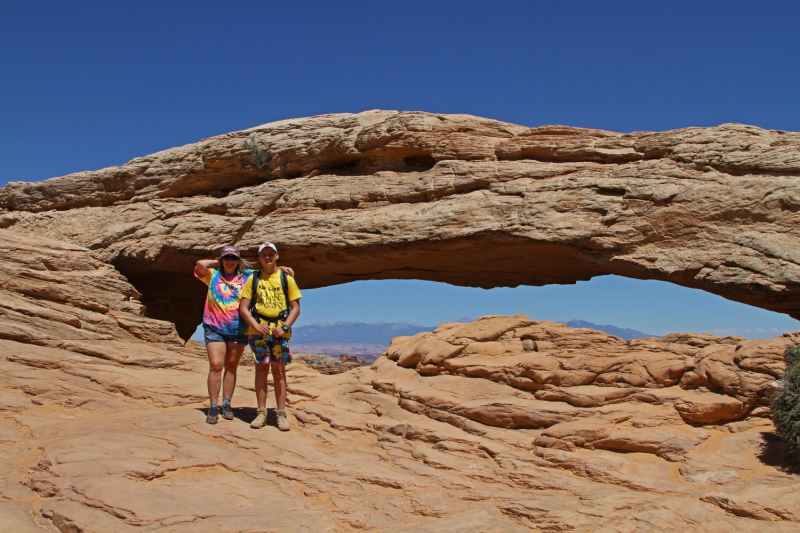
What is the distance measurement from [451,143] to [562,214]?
11.4 feet

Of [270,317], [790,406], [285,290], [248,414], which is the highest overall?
[285,290]

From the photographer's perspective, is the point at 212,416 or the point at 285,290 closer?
the point at 212,416

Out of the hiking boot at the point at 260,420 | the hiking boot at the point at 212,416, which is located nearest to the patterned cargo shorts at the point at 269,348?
the hiking boot at the point at 260,420

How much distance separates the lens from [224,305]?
837 centimetres

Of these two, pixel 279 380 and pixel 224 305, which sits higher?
pixel 224 305

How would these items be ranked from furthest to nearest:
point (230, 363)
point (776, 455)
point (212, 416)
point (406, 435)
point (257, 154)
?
point (257, 154) < point (406, 435) < point (230, 363) < point (212, 416) < point (776, 455)

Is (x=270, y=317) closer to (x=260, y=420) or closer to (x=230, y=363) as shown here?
(x=230, y=363)

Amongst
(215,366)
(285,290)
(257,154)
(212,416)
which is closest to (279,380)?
(215,366)

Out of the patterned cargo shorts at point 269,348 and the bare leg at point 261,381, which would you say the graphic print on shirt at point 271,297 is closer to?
the patterned cargo shorts at point 269,348

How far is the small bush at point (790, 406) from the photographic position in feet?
23.4

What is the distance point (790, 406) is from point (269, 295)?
23.5 feet

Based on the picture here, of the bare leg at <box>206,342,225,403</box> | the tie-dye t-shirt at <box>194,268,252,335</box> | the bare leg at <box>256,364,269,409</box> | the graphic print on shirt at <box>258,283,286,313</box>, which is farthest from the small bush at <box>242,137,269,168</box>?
the bare leg at <box>256,364,269,409</box>

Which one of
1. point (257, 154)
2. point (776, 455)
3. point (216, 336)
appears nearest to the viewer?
point (776, 455)

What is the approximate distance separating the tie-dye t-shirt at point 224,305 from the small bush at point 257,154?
820 cm
